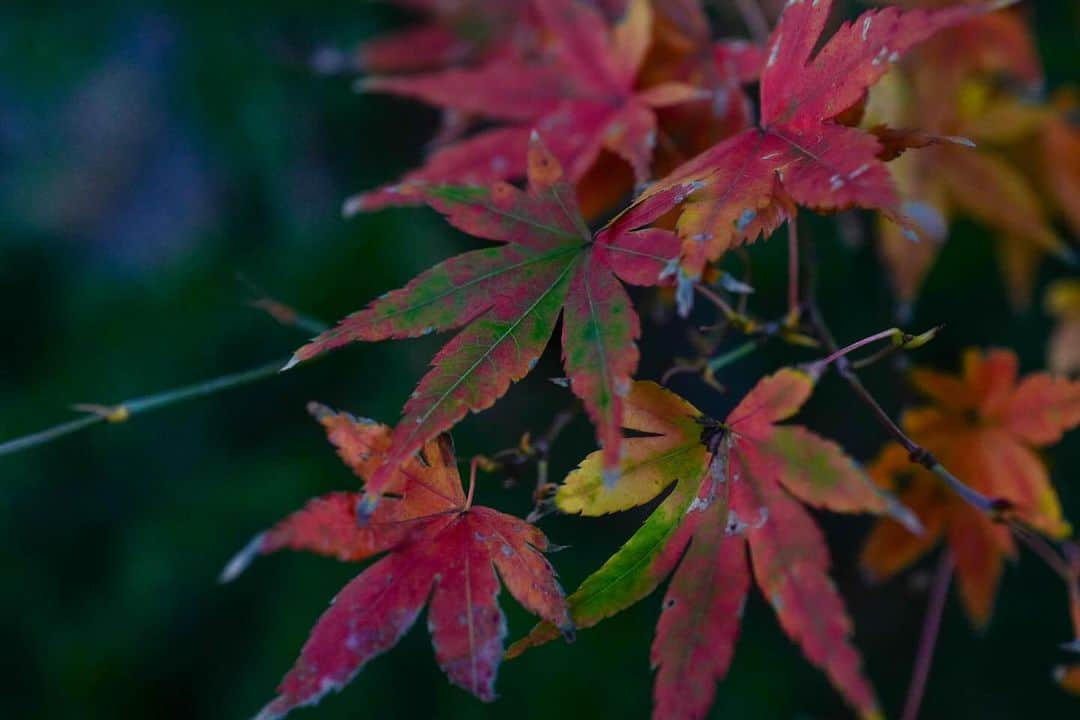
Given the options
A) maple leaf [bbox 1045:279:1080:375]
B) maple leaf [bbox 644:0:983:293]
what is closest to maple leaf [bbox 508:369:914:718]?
maple leaf [bbox 644:0:983:293]

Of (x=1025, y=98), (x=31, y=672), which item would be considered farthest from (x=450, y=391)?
(x=31, y=672)

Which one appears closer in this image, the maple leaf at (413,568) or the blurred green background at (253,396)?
the maple leaf at (413,568)

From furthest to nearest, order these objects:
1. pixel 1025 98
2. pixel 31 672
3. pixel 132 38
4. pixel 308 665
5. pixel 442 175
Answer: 1. pixel 132 38
2. pixel 31 672
3. pixel 1025 98
4. pixel 442 175
5. pixel 308 665

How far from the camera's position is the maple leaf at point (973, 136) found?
1051mm

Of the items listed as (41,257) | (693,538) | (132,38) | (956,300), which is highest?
(132,38)

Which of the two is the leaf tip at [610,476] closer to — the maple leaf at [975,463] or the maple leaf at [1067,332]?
the maple leaf at [975,463]

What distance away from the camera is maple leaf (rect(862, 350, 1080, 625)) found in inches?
35.2

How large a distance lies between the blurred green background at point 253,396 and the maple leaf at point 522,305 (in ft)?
2.93

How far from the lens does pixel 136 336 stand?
69.3 inches

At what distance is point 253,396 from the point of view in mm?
1775

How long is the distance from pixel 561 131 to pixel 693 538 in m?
0.49

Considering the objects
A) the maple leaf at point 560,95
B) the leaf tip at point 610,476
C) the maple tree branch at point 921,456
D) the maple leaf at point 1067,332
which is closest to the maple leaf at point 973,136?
the maple leaf at point 1067,332

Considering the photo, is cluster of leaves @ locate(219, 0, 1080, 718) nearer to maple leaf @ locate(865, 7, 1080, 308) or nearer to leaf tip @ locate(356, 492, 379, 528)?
leaf tip @ locate(356, 492, 379, 528)

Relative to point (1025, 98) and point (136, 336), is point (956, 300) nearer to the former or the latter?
point (1025, 98)
